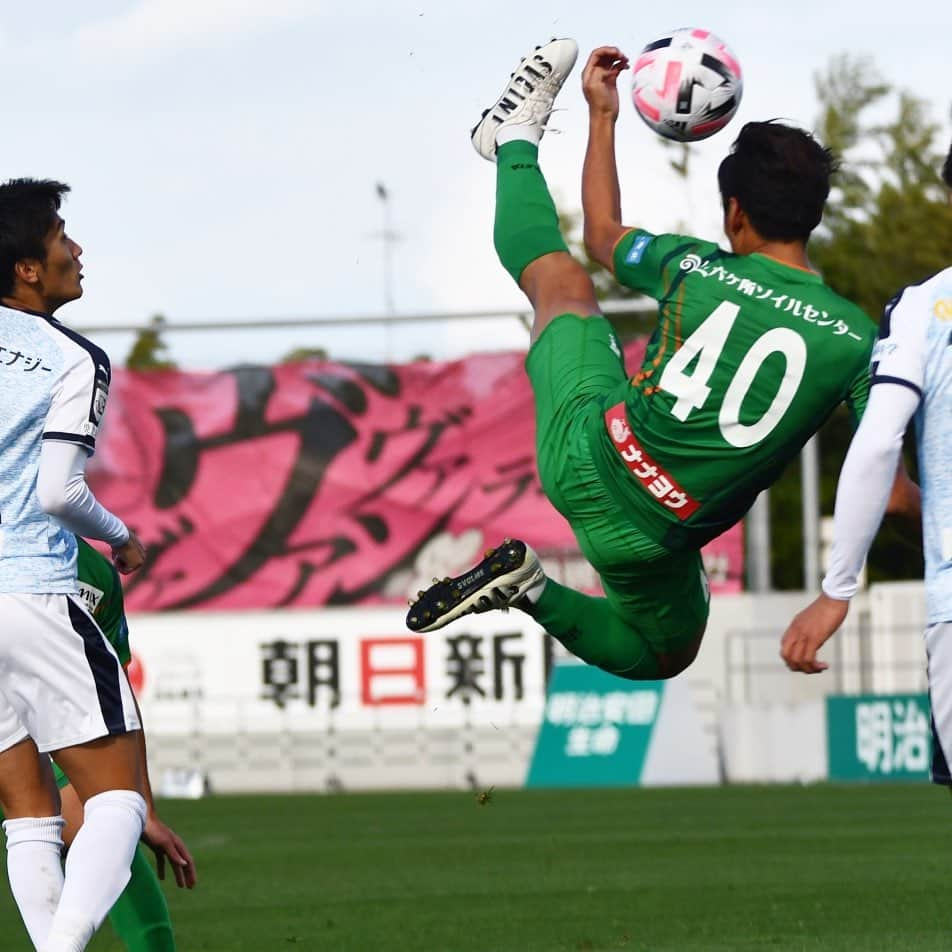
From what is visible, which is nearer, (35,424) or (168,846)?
(35,424)

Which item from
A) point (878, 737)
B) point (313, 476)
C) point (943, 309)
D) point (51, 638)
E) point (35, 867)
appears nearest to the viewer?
point (943, 309)

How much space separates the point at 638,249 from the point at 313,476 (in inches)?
802

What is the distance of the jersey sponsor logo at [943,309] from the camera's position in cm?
504

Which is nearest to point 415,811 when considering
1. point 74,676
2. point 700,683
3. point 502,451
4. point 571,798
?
point 571,798

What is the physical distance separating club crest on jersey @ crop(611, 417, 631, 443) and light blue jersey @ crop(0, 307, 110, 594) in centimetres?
184

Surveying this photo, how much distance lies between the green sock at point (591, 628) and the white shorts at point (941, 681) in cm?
239

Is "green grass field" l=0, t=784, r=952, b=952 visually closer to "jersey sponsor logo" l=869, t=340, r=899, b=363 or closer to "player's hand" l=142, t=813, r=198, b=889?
"player's hand" l=142, t=813, r=198, b=889

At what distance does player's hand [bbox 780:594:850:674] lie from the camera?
530 cm

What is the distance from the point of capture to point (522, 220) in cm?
760

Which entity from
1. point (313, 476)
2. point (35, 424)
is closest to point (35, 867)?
point (35, 424)

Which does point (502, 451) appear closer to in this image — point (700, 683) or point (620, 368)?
point (700, 683)

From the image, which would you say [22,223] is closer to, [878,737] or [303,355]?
[878,737]

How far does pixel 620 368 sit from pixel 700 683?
54.6ft

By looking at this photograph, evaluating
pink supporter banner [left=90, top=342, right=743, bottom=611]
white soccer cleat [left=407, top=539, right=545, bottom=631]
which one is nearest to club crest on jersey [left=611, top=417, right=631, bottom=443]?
white soccer cleat [left=407, top=539, right=545, bottom=631]
